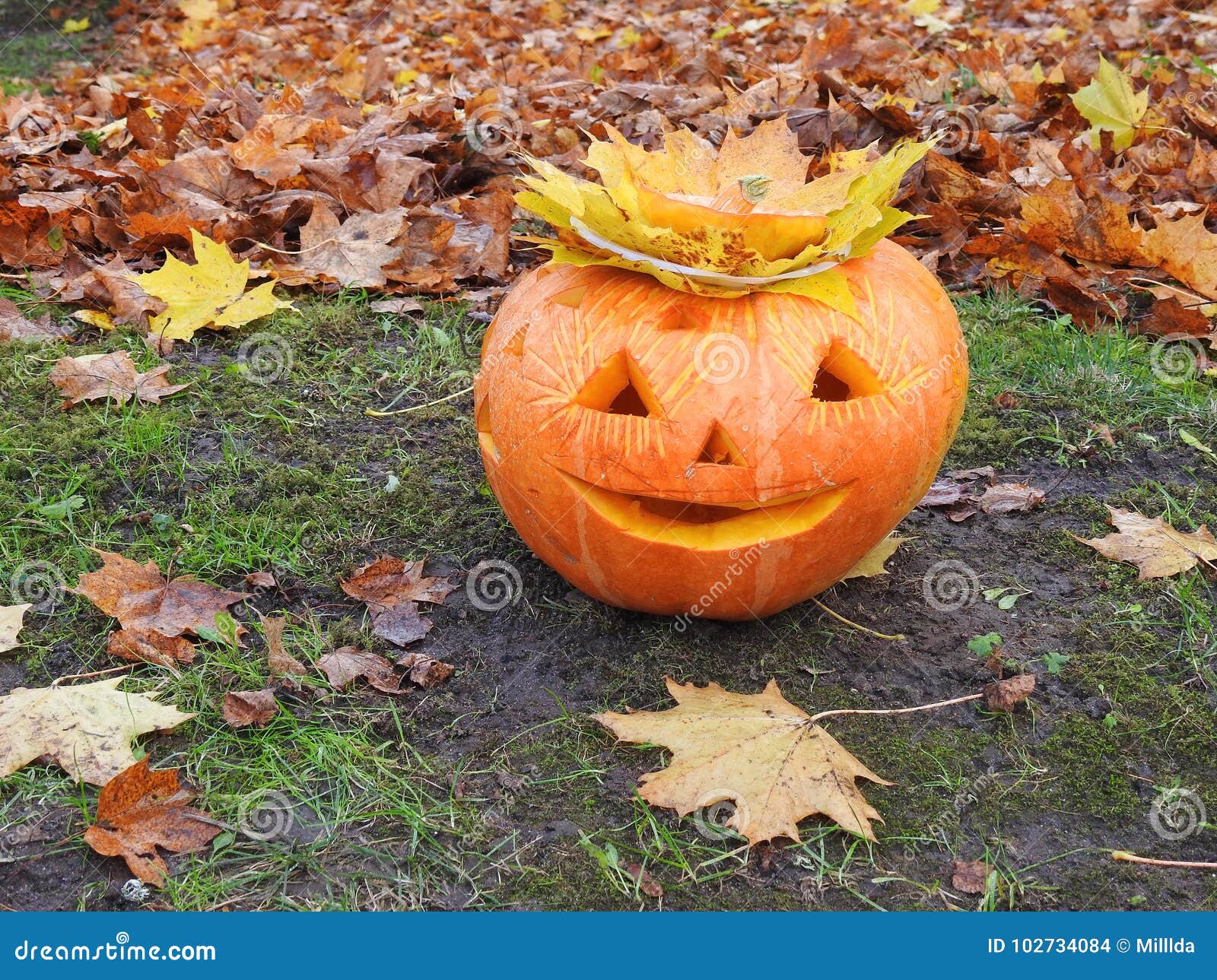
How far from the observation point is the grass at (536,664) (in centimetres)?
211

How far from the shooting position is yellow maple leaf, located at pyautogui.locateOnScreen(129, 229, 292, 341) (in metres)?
3.89

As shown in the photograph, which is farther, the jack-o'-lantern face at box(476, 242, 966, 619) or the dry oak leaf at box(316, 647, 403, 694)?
the dry oak leaf at box(316, 647, 403, 694)

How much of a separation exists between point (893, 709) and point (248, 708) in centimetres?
148

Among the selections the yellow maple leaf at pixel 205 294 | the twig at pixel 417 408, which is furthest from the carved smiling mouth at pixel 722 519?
the yellow maple leaf at pixel 205 294

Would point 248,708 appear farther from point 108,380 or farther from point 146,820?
point 108,380

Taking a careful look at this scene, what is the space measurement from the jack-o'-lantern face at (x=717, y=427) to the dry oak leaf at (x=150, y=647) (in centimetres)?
88

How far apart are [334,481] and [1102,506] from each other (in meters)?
2.31

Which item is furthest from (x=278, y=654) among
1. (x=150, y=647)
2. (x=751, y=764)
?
(x=751, y=764)

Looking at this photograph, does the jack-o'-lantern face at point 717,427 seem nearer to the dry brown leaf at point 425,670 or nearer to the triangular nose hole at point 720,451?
the triangular nose hole at point 720,451

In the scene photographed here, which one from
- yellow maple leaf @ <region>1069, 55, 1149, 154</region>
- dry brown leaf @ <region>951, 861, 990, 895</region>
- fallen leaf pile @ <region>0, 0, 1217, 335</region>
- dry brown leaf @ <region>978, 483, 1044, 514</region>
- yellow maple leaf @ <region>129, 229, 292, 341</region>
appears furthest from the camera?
yellow maple leaf @ <region>1069, 55, 1149, 154</region>

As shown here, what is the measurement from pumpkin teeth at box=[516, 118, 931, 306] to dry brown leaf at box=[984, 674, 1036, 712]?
0.95 m

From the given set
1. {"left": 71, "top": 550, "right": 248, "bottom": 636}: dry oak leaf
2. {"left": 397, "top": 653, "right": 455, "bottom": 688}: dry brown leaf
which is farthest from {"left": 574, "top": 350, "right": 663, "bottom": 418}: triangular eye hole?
{"left": 71, "top": 550, "right": 248, "bottom": 636}: dry oak leaf

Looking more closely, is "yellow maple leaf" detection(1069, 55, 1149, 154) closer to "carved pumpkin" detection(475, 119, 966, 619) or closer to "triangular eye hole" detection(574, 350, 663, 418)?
"carved pumpkin" detection(475, 119, 966, 619)

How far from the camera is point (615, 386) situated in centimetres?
244
